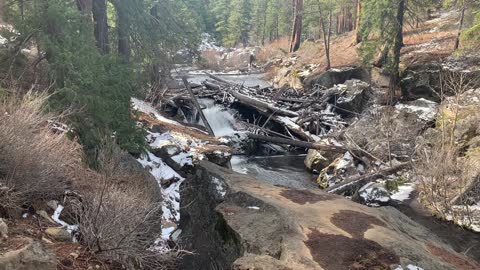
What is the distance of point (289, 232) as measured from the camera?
6281mm

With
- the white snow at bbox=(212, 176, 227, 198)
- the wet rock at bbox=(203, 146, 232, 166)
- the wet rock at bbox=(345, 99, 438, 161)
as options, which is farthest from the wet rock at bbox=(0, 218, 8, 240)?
the wet rock at bbox=(345, 99, 438, 161)

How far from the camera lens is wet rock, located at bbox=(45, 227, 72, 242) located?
16.6 ft

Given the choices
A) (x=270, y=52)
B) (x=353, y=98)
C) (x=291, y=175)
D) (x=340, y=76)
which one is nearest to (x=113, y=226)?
(x=291, y=175)

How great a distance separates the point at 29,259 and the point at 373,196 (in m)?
10.3

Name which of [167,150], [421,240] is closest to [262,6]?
[167,150]

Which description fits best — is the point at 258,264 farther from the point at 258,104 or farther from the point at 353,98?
the point at 353,98

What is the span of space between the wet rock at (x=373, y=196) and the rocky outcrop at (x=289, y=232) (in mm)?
3600

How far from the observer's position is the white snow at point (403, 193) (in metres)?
12.3

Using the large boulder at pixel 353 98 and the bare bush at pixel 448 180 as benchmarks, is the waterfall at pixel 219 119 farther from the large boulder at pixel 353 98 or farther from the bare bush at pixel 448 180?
the bare bush at pixel 448 180

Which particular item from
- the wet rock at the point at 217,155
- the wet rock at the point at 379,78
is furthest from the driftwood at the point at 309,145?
the wet rock at the point at 379,78

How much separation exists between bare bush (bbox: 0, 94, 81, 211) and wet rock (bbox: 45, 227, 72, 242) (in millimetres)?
543

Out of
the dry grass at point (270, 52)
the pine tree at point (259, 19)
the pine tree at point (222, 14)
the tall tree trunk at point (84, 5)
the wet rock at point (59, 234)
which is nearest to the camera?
the wet rock at point (59, 234)

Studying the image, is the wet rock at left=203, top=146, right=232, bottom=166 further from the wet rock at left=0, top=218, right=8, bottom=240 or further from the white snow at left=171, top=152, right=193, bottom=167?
the wet rock at left=0, top=218, right=8, bottom=240

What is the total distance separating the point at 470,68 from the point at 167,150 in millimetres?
14328
